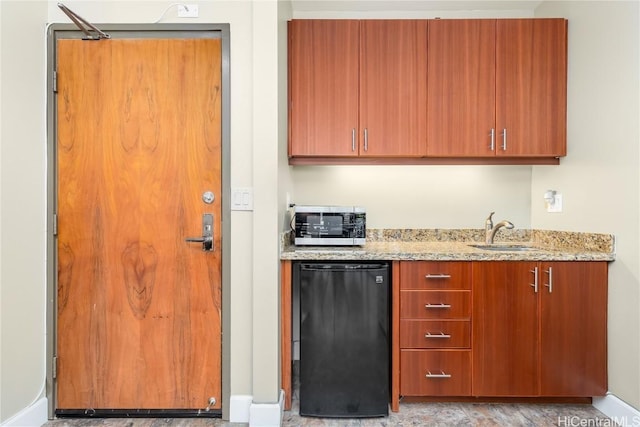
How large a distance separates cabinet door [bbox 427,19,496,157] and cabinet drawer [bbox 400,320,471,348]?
3.46 feet

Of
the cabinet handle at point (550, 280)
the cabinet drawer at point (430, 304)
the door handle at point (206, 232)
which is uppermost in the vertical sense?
the door handle at point (206, 232)

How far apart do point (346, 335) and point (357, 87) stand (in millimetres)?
1506

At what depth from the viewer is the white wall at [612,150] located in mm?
1939

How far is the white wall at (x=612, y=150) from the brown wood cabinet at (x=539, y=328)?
0.09m

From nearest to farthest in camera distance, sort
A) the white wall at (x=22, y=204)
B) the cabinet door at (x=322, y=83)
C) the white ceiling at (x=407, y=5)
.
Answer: the white wall at (x=22, y=204), the cabinet door at (x=322, y=83), the white ceiling at (x=407, y=5)

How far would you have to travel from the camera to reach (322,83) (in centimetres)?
238

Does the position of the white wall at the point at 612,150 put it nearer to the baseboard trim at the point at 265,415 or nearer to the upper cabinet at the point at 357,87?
the upper cabinet at the point at 357,87

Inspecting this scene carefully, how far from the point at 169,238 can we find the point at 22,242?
701 mm

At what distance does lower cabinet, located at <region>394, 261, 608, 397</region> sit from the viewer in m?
2.09

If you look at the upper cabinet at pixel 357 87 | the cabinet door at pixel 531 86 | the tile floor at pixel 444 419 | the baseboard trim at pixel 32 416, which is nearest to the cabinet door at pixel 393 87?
the upper cabinet at pixel 357 87

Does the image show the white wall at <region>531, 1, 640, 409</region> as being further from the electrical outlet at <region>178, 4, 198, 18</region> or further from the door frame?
the electrical outlet at <region>178, 4, 198, 18</region>

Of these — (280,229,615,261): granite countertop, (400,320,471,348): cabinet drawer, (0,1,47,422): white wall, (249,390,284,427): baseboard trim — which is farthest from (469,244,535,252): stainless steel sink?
(0,1,47,422): white wall

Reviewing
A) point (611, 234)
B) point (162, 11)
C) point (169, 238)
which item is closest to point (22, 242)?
point (169, 238)

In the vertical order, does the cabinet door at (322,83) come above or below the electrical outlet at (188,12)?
below
